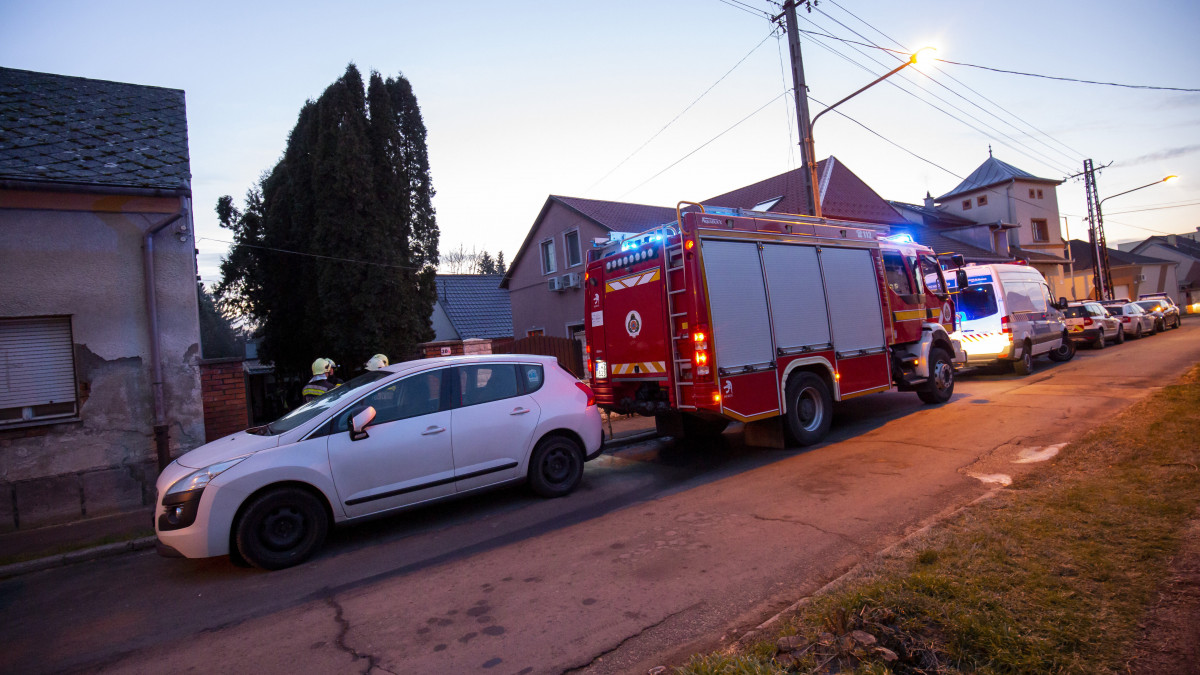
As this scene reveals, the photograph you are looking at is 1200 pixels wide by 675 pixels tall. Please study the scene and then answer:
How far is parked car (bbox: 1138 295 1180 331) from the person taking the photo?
2631cm

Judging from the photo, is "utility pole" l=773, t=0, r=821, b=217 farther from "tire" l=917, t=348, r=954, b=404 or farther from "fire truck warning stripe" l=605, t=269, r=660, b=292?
"fire truck warning stripe" l=605, t=269, r=660, b=292

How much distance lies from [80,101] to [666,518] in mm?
10868

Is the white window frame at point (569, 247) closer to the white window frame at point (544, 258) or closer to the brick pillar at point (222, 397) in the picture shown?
the white window frame at point (544, 258)

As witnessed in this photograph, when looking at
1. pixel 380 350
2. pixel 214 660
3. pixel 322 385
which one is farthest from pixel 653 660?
pixel 380 350

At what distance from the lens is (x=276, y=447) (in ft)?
17.2

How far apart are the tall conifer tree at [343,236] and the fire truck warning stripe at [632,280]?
9.90 metres

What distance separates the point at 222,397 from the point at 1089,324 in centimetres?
2412

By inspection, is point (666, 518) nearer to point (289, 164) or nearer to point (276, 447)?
point (276, 447)

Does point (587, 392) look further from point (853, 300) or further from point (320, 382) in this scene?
point (853, 300)

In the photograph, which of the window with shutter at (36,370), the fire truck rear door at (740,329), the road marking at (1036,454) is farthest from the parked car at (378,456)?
the road marking at (1036,454)

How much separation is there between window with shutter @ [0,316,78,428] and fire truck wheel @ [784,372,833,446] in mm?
9102

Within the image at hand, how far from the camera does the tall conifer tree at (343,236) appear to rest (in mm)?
16719

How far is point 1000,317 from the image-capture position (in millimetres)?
14000

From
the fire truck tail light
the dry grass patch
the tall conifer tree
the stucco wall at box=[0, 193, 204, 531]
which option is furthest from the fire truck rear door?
the tall conifer tree
